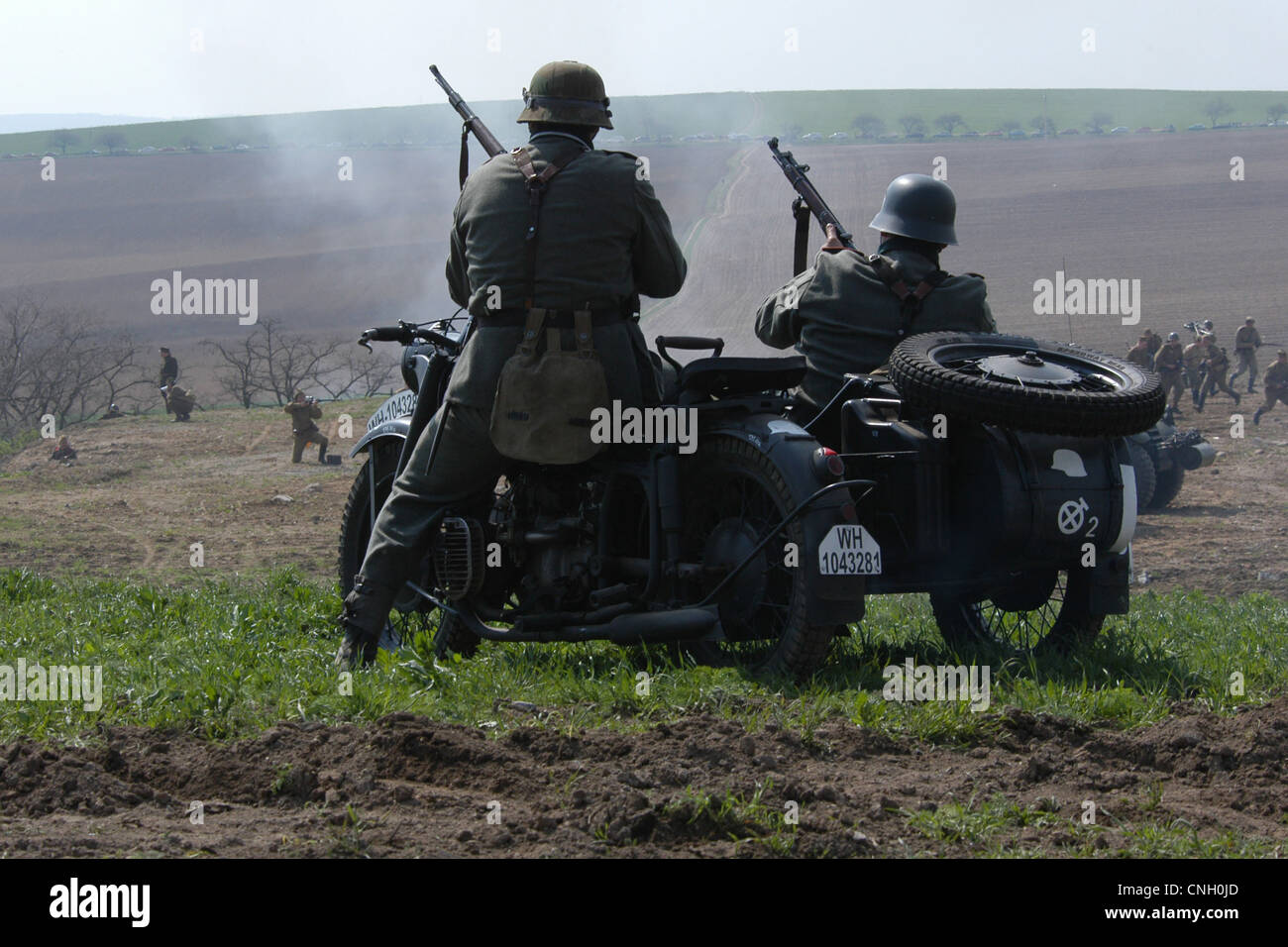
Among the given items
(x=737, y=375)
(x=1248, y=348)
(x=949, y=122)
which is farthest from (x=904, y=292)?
(x=949, y=122)

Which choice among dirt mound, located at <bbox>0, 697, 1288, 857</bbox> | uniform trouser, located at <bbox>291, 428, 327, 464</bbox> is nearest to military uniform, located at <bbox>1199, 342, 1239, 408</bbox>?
uniform trouser, located at <bbox>291, 428, 327, 464</bbox>

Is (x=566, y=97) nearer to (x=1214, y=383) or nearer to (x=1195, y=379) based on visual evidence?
(x=1195, y=379)

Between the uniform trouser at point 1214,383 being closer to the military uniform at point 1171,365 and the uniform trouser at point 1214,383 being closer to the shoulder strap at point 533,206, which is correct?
the military uniform at point 1171,365

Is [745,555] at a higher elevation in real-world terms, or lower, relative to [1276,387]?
lower

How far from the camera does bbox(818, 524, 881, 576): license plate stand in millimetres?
5375

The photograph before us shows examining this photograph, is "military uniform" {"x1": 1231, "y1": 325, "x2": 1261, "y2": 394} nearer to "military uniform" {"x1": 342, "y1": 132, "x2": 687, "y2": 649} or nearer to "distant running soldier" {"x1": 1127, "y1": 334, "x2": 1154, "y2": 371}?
"distant running soldier" {"x1": 1127, "y1": 334, "x2": 1154, "y2": 371}

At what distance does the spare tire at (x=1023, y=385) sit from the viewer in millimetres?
5531

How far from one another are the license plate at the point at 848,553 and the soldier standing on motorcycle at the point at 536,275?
98 cm

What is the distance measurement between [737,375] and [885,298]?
102cm

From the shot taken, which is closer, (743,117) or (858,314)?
(858,314)

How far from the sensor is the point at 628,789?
4.04 metres

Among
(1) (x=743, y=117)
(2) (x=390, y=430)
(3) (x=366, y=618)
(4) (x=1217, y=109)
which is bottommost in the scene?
(3) (x=366, y=618)
